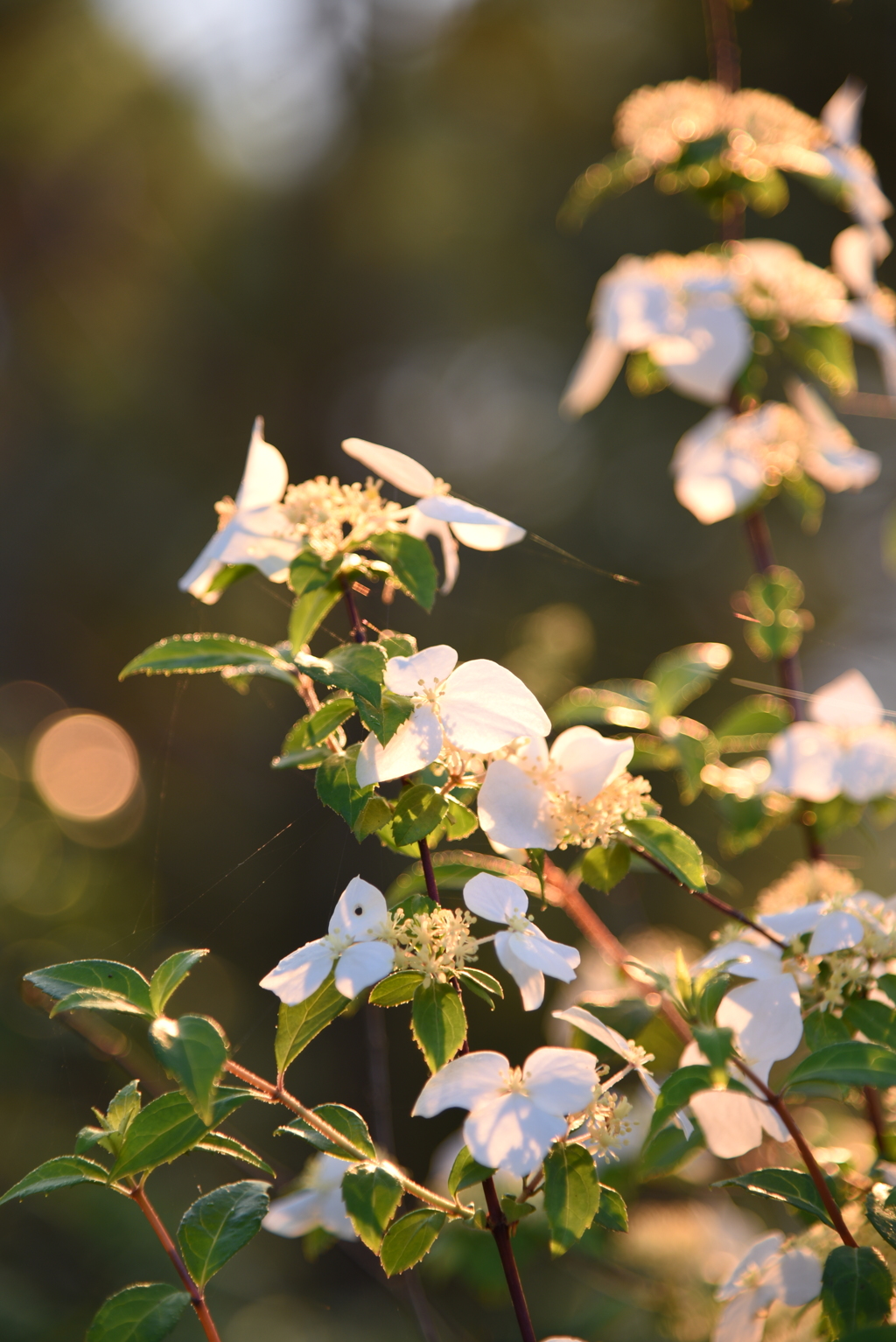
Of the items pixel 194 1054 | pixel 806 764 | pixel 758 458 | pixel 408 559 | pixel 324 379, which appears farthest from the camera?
pixel 324 379

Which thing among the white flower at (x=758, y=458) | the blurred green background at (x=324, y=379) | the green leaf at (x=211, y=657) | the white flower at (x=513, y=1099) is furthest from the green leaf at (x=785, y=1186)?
the blurred green background at (x=324, y=379)

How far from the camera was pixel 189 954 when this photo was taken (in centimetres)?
40

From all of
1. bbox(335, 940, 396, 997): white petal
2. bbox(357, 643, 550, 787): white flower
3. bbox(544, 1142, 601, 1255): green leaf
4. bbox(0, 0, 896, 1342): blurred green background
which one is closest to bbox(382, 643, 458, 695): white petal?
bbox(357, 643, 550, 787): white flower

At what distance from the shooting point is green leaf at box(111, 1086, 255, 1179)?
0.37 meters

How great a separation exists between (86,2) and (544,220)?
5.17 ft

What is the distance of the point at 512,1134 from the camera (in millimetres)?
366

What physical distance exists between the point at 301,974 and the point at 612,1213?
0.61 feet

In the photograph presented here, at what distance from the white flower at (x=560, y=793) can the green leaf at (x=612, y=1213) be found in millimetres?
162

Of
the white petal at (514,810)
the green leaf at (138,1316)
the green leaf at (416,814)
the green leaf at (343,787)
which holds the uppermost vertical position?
the green leaf at (343,787)

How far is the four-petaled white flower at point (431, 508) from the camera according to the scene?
43 cm

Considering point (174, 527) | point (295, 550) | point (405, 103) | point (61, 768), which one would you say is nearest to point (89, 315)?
point (174, 527)

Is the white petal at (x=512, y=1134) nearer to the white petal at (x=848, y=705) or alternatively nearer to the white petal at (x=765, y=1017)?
the white petal at (x=765, y=1017)

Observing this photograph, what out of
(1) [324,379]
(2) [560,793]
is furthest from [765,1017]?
(1) [324,379]

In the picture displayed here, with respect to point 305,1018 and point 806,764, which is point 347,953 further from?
point 806,764
